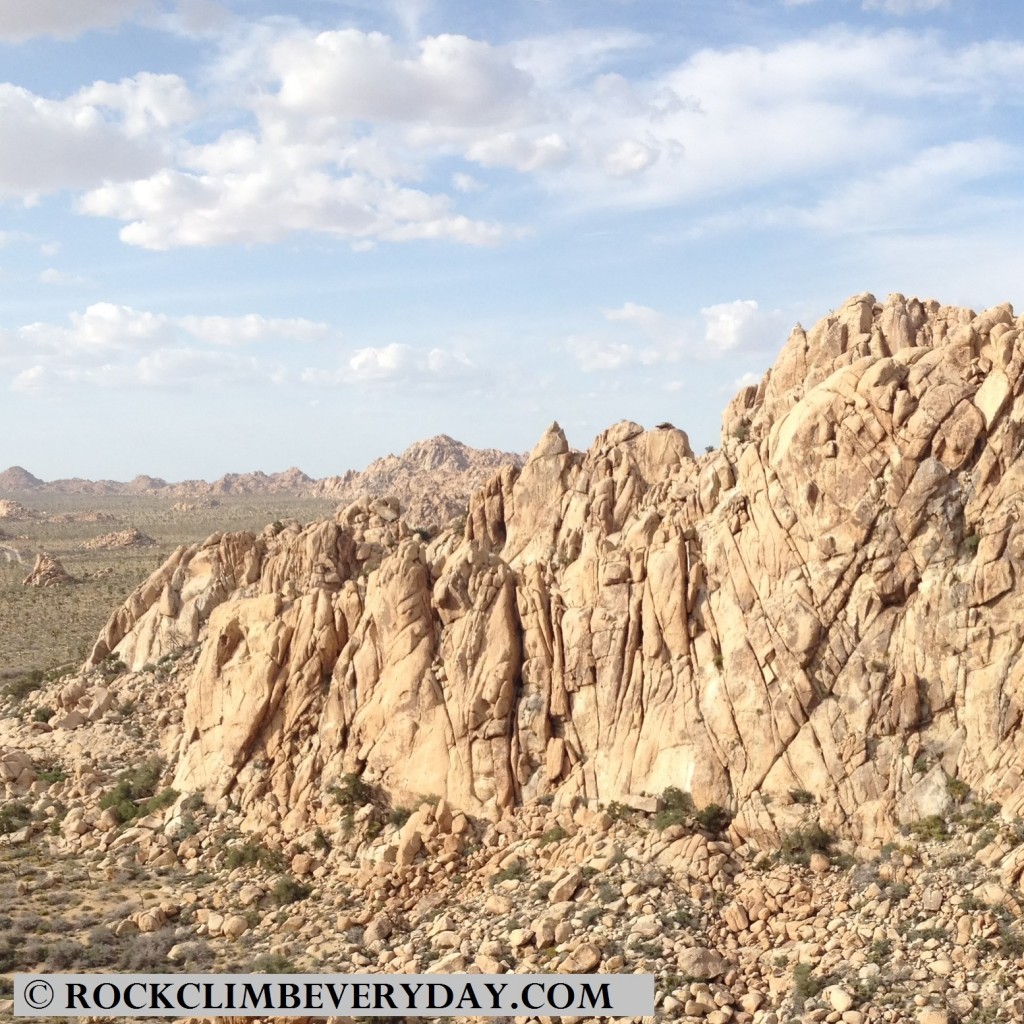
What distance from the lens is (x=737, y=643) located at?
33.1 m

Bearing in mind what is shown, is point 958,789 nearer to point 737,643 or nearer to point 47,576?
point 737,643

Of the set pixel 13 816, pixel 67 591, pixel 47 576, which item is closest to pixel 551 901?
pixel 13 816

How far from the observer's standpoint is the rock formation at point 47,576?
10576 centimetres

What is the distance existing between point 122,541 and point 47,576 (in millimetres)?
44818

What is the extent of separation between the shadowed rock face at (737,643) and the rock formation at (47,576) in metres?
70.7

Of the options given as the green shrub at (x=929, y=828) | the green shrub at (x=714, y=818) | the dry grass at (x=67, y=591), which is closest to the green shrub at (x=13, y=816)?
the dry grass at (x=67, y=591)

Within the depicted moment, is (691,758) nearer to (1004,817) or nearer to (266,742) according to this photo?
(1004,817)

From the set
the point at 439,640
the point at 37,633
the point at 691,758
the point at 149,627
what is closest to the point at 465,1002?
the point at 691,758

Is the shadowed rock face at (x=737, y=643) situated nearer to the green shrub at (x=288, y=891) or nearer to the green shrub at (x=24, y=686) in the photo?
the green shrub at (x=288, y=891)

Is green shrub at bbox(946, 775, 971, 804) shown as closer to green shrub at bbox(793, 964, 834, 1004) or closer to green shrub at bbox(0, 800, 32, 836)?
green shrub at bbox(793, 964, 834, 1004)

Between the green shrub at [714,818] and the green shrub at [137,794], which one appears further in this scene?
the green shrub at [137,794]

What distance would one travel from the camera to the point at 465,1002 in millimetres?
26922

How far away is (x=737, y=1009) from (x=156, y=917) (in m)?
19.3

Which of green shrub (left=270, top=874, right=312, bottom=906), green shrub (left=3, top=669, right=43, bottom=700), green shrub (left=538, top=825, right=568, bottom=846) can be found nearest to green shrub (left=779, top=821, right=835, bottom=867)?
green shrub (left=538, top=825, right=568, bottom=846)
